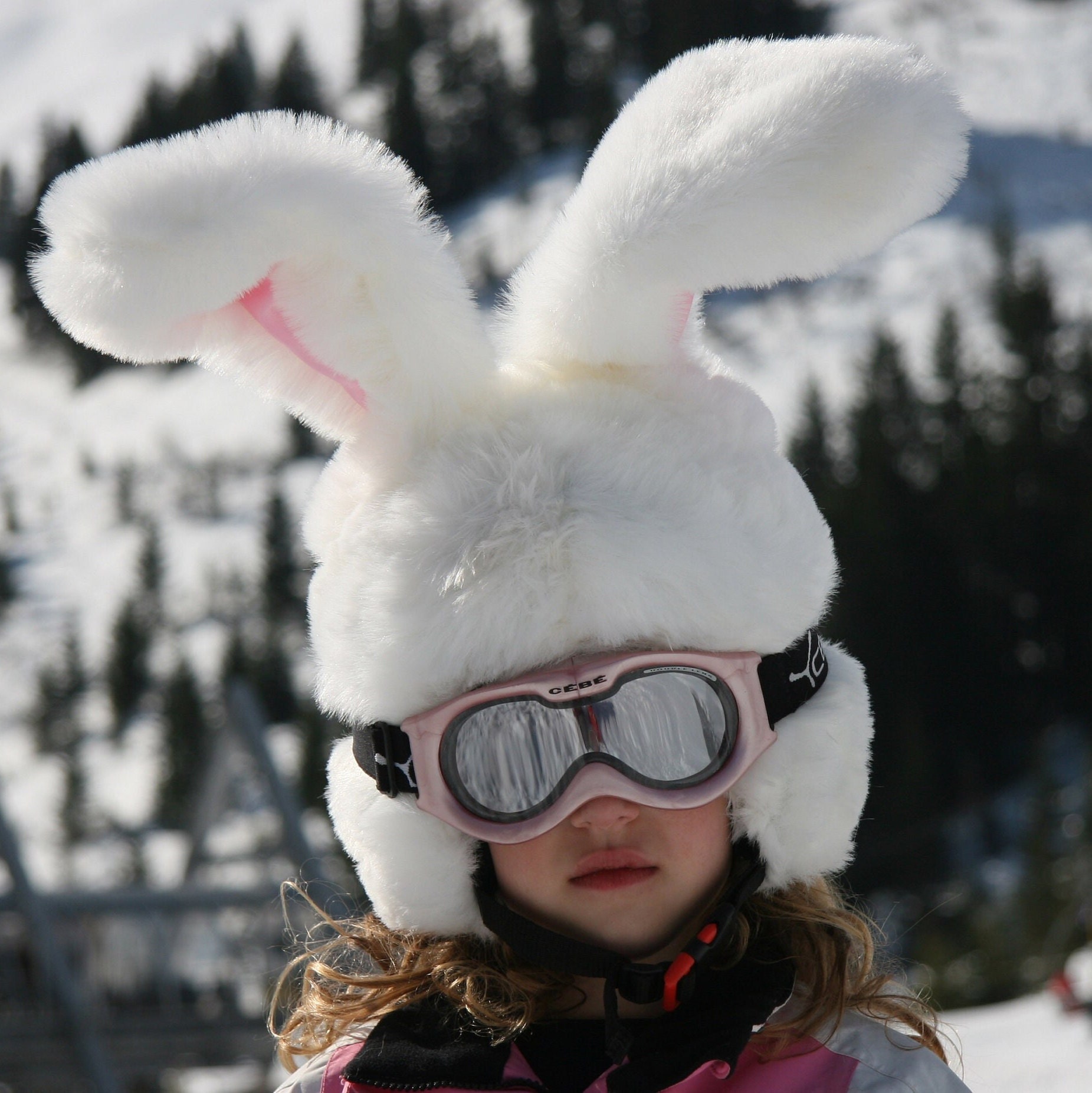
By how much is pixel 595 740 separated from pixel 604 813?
0.10 m

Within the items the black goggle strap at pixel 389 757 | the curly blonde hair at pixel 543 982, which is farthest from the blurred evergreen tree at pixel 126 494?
the black goggle strap at pixel 389 757

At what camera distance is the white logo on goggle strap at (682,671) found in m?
1.84

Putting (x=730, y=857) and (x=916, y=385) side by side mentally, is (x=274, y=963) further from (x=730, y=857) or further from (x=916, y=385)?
(x=916, y=385)

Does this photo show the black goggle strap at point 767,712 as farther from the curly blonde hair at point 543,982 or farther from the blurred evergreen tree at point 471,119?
the blurred evergreen tree at point 471,119

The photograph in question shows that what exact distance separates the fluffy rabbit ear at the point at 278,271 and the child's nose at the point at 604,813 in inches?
21.1

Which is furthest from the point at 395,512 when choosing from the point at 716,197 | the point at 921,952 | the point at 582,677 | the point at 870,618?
the point at 870,618

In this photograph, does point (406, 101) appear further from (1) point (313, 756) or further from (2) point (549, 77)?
(1) point (313, 756)

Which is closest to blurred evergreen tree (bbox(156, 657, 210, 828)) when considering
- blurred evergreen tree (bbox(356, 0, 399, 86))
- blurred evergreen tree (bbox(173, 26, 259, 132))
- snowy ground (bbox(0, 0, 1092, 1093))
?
snowy ground (bbox(0, 0, 1092, 1093))

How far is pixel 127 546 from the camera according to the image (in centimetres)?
6594

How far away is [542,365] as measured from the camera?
1994 millimetres

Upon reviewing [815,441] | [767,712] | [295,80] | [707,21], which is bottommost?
[815,441]

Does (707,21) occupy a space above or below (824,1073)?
below

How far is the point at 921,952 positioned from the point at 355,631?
21.9m

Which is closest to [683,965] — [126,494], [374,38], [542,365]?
[542,365]
